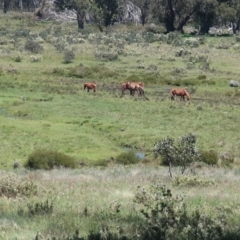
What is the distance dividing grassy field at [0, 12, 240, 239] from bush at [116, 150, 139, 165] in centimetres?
54

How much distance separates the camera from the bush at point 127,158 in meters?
26.1

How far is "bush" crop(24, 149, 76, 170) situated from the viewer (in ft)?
80.2

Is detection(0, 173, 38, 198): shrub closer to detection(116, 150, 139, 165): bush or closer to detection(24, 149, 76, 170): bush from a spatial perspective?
detection(24, 149, 76, 170): bush

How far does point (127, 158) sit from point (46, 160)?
3738 mm

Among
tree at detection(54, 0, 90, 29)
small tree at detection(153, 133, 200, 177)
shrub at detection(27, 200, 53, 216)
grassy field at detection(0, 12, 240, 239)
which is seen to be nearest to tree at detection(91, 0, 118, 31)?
tree at detection(54, 0, 90, 29)

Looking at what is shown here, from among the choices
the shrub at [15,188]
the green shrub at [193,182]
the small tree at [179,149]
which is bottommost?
the small tree at [179,149]

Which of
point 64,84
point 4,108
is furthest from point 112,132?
point 64,84

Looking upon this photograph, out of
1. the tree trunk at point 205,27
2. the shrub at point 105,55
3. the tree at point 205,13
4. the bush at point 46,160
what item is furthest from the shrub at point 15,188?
the tree trunk at point 205,27

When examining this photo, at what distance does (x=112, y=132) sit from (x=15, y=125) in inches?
207

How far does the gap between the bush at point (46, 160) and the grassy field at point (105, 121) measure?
2.60 feet

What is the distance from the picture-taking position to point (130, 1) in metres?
146

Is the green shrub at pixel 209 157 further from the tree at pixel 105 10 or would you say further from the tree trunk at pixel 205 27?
the tree at pixel 105 10

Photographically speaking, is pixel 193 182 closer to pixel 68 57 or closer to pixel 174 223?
pixel 174 223

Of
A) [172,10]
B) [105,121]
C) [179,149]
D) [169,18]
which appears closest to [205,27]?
[169,18]
